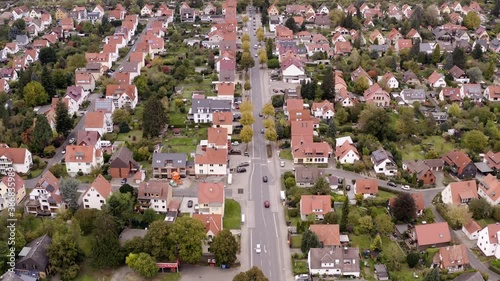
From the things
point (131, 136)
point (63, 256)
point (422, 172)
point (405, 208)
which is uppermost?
point (63, 256)

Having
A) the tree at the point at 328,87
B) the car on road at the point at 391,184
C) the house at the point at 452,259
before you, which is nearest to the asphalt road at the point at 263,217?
the tree at the point at 328,87

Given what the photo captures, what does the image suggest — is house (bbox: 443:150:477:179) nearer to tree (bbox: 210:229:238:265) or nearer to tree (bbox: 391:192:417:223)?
tree (bbox: 391:192:417:223)

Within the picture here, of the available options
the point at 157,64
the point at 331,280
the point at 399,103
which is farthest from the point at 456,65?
the point at 331,280

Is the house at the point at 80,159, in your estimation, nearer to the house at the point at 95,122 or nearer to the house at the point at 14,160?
the house at the point at 14,160

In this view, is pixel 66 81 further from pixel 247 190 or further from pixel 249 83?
pixel 247 190

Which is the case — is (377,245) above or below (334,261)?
below

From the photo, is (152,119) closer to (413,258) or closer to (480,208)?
(413,258)

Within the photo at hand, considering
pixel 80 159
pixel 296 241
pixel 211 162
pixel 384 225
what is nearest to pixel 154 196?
pixel 211 162

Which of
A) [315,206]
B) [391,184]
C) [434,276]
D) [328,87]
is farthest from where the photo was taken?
[328,87]
